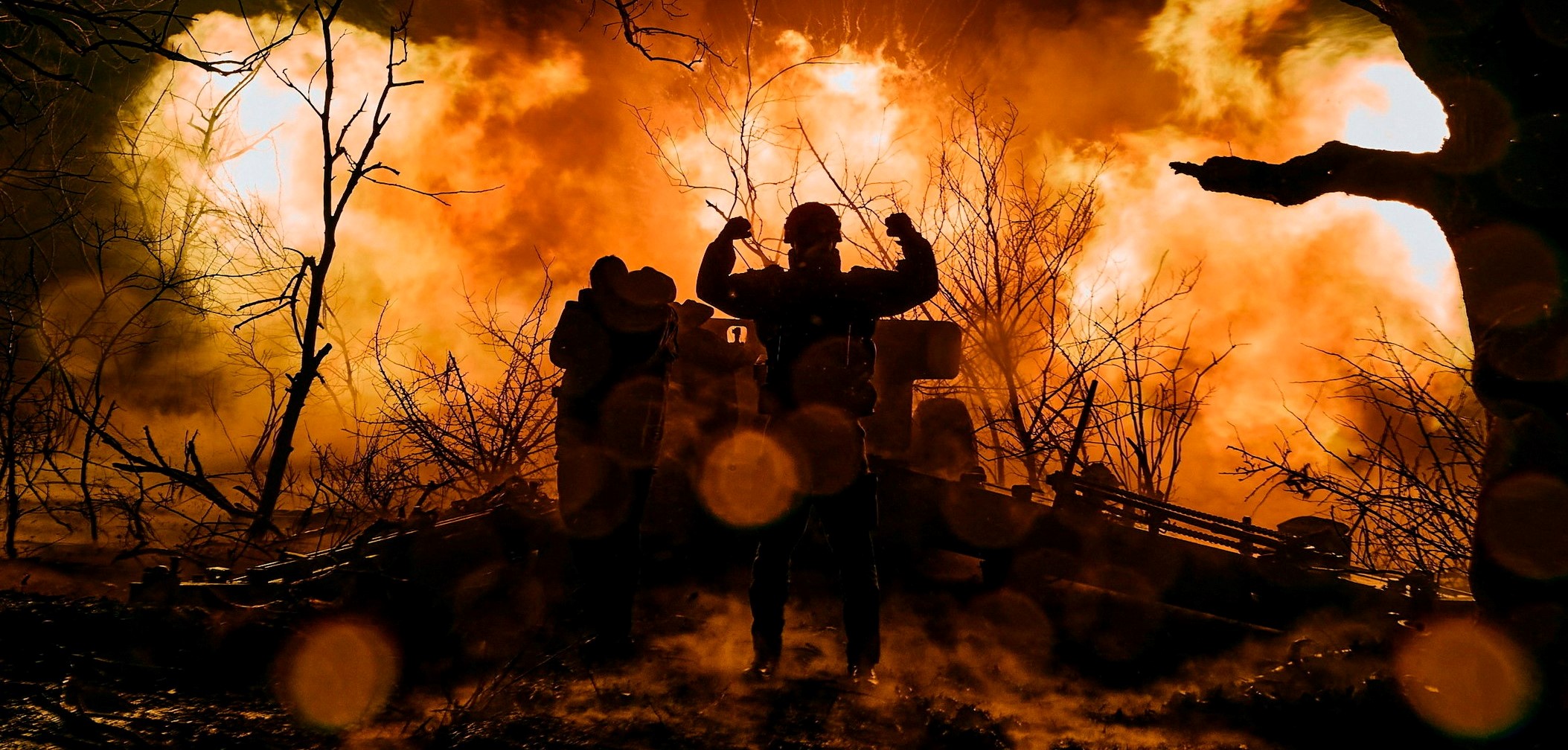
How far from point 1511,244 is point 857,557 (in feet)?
11.5

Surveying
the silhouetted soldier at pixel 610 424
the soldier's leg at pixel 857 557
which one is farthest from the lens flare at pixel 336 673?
the soldier's leg at pixel 857 557

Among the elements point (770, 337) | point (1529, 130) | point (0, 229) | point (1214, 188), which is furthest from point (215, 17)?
point (1529, 130)

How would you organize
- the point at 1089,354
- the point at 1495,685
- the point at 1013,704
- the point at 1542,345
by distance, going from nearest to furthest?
1. the point at 1542,345
2. the point at 1495,685
3. the point at 1013,704
4. the point at 1089,354

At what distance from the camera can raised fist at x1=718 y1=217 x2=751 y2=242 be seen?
4.83 m

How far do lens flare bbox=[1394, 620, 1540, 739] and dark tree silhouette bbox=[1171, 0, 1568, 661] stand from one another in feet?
0.50

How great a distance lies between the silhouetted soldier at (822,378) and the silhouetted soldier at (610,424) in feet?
2.13

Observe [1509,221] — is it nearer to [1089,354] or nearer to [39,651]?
[39,651]

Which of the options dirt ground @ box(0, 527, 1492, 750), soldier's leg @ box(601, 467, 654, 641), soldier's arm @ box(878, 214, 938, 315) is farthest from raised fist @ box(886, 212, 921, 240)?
dirt ground @ box(0, 527, 1492, 750)

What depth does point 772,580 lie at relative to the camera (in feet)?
14.9

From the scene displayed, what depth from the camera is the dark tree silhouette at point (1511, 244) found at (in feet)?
11.1

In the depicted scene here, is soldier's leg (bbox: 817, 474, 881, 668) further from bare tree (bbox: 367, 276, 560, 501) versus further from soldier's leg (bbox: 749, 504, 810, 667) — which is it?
bare tree (bbox: 367, 276, 560, 501)

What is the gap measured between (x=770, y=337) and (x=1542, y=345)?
3.74 metres

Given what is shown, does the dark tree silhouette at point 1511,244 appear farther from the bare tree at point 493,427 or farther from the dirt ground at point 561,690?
the bare tree at point 493,427

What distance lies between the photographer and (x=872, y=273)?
15.1 feet
